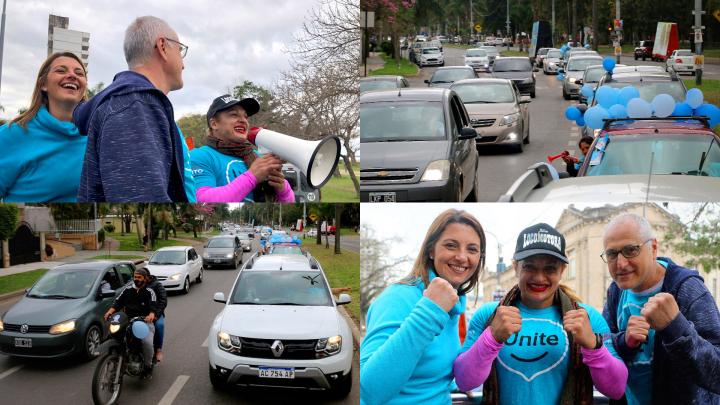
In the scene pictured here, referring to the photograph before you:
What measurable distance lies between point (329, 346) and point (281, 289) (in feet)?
1.11

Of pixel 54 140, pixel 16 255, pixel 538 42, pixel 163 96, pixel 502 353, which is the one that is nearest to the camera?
pixel 163 96

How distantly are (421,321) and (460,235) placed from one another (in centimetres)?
51

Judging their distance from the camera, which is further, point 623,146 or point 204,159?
point 623,146

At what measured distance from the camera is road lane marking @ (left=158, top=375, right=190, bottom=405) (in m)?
3.30

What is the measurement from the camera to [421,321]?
273 cm

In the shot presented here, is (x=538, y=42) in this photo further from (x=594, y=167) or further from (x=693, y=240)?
(x=693, y=240)

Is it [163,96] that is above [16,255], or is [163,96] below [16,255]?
above

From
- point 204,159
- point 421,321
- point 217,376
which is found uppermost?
point 204,159

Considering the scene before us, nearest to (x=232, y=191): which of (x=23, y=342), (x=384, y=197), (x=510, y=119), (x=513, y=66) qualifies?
(x=23, y=342)

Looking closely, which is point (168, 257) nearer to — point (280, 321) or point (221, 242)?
point (221, 242)

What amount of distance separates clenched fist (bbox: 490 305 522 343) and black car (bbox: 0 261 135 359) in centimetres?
159

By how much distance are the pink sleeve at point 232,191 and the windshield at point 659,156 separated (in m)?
3.04

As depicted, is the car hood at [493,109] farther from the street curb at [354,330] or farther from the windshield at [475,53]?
the windshield at [475,53]

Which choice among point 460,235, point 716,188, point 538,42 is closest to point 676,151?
point 716,188
